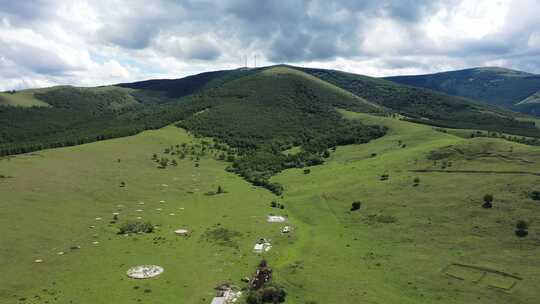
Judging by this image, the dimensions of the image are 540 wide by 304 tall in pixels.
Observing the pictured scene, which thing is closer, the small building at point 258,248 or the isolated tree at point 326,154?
the small building at point 258,248

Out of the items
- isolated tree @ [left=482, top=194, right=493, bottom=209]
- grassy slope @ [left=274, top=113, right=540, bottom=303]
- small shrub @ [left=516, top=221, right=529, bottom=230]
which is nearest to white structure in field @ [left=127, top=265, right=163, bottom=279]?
grassy slope @ [left=274, top=113, right=540, bottom=303]

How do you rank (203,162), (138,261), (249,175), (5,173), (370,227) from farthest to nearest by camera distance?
1. (203,162)
2. (249,175)
3. (5,173)
4. (370,227)
5. (138,261)


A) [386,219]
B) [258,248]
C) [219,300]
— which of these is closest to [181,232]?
[258,248]

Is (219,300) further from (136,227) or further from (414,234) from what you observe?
(414,234)

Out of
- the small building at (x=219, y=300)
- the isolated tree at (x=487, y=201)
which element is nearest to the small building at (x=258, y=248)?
the small building at (x=219, y=300)

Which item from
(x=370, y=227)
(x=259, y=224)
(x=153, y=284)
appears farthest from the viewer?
(x=259, y=224)

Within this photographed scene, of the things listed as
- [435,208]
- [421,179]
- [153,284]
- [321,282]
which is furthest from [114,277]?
[421,179]

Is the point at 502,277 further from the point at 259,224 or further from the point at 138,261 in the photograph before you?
the point at 138,261

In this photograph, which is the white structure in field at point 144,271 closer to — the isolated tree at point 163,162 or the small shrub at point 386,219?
the small shrub at point 386,219
